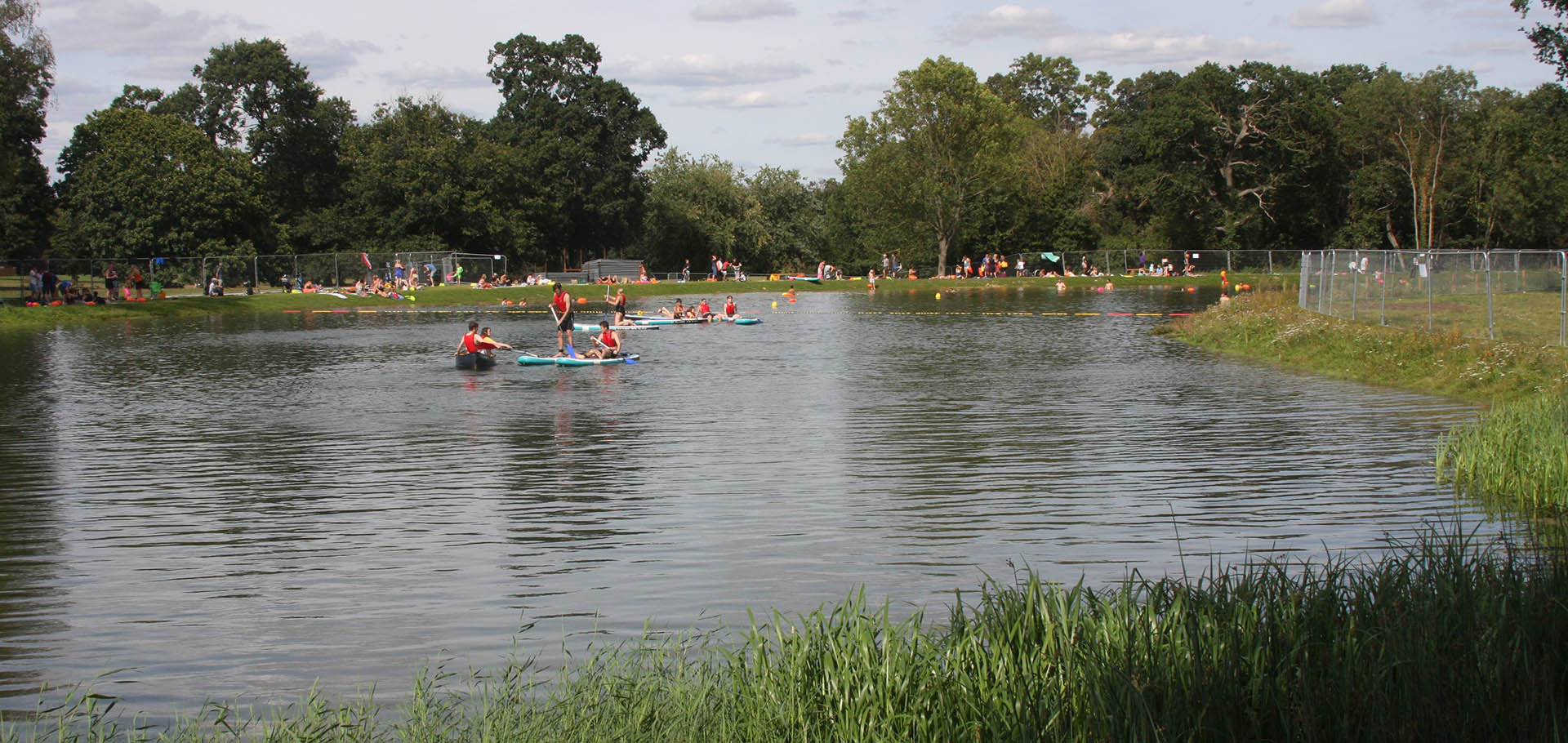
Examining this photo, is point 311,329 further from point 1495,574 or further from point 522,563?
point 1495,574

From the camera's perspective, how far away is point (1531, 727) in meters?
5.11

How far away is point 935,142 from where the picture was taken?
91.5 m

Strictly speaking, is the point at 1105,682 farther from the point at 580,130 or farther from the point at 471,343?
the point at 580,130

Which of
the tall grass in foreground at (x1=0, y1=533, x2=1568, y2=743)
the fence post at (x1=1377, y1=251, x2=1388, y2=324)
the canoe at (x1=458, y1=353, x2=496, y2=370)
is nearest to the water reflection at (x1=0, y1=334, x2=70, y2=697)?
Answer: the tall grass in foreground at (x1=0, y1=533, x2=1568, y2=743)

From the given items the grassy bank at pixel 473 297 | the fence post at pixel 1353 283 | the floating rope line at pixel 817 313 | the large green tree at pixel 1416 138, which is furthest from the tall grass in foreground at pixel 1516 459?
the large green tree at pixel 1416 138

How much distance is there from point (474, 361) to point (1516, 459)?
22703 mm

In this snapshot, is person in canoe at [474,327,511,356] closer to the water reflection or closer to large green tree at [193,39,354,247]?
the water reflection

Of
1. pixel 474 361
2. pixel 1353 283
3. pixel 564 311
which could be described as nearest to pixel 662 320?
pixel 564 311

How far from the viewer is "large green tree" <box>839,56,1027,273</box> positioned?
90562 mm

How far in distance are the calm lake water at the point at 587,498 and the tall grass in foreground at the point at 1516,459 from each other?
464 mm

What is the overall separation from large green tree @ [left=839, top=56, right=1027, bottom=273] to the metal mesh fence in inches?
2302

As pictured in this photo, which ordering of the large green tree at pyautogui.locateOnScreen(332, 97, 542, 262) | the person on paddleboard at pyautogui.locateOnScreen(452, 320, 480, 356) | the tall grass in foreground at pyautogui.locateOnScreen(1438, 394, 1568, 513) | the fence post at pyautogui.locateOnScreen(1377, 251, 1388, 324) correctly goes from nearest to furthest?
the tall grass in foreground at pyautogui.locateOnScreen(1438, 394, 1568, 513) < the fence post at pyautogui.locateOnScreen(1377, 251, 1388, 324) < the person on paddleboard at pyautogui.locateOnScreen(452, 320, 480, 356) < the large green tree at pyautogui.locateOnScreen(332, 97, 542, 262)

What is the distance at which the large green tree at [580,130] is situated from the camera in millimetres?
95562

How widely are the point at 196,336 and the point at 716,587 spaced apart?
124 feet
